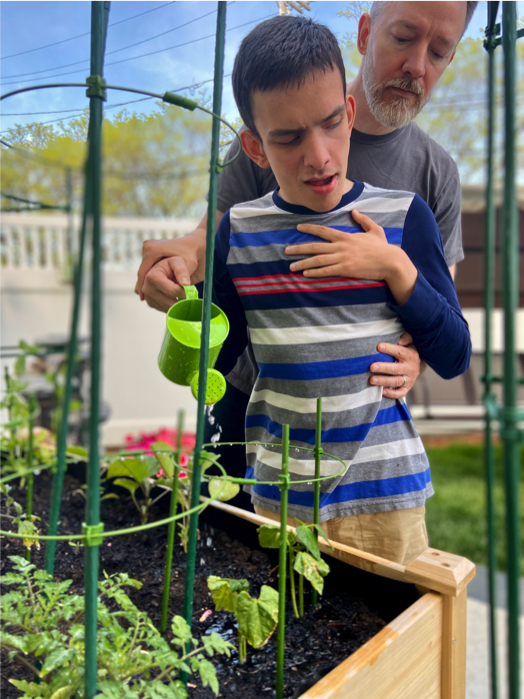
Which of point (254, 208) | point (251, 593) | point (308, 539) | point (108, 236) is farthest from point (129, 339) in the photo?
point (308, 539)

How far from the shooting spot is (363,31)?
83 cm

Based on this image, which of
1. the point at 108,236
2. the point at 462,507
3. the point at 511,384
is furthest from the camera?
the point at 462,507

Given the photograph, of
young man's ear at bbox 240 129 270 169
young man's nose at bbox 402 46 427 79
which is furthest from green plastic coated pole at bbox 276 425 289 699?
young man's nose at bbox 402 46 427 79

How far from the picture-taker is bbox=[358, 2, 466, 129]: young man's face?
30.7 inches

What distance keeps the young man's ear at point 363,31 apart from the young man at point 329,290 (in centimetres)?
6

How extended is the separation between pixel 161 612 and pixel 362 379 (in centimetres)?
45

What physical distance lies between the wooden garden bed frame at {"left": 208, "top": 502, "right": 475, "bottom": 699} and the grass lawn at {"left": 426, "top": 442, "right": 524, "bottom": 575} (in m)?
1.48

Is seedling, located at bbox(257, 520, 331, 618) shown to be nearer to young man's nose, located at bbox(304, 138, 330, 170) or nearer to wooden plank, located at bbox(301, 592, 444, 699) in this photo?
wooden plank, located at bbox(301, 592, 444, 699)

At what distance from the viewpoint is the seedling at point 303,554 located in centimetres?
70

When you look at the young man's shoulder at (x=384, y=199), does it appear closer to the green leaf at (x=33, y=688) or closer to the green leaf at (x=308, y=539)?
the green leaf at (x=308, y=539)

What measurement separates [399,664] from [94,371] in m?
0.53

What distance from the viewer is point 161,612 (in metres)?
0.77

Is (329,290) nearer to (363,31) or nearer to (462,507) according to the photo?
(363,31)

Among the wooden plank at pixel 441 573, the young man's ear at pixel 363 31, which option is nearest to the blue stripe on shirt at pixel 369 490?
the wooden plank at pixel 441 573
